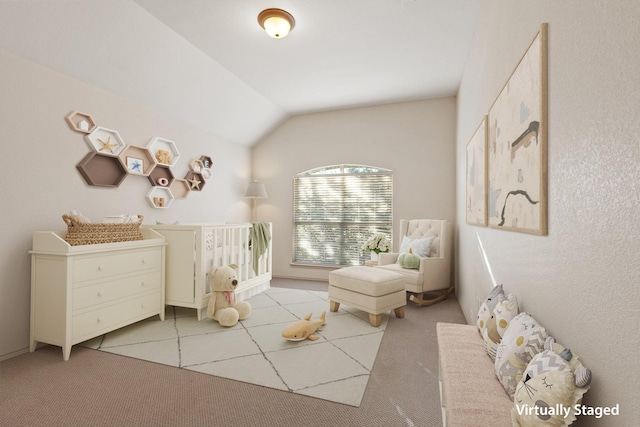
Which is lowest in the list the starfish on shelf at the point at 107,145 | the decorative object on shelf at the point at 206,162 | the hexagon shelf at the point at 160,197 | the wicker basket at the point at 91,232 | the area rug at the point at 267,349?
the area rug at the point at 267,349

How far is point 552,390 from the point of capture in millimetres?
821

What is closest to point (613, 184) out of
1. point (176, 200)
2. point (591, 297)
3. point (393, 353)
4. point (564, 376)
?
point (591, 297)

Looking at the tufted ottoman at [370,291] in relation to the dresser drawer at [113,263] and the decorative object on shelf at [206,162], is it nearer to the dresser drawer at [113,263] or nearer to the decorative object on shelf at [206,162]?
the dresser drawer at [113,263]

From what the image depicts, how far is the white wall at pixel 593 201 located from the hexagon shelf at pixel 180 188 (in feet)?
12.1

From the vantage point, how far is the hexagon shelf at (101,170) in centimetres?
277

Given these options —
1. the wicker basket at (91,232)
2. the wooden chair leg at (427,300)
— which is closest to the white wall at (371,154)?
the wooden chair leg at (427,300)

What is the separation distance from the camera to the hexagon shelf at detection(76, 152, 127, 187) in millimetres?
2766

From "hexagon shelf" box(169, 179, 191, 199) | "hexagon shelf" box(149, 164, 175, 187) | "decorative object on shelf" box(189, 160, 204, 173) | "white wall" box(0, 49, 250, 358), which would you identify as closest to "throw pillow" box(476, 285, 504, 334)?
"white wall" box(0, 49, 250, 358)

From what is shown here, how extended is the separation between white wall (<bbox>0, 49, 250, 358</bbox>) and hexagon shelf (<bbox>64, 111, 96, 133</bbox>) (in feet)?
0.14

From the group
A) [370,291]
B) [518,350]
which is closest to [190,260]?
[370,291]

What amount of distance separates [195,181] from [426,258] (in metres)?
3.06

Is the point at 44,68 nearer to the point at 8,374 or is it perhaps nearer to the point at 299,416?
the point at 8,374

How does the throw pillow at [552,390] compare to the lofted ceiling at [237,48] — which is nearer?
the throw pillow at [552,390]

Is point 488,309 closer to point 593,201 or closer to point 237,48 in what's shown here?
point 593,201
